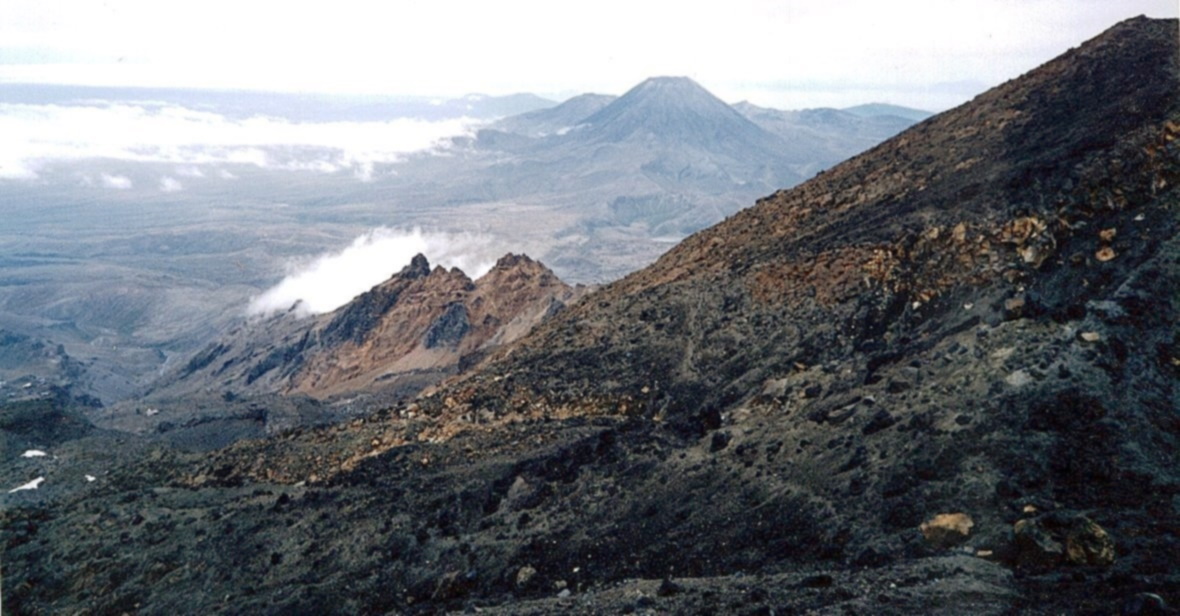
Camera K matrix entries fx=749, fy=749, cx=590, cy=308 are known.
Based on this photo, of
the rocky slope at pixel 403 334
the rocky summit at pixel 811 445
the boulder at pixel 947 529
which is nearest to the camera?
the boulder at pixel 947 529

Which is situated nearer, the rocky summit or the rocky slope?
the rocky summit

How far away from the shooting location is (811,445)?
1769cm

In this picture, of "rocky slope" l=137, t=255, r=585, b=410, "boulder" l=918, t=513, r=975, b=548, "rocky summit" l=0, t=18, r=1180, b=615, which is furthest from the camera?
"rocky slope" l=137, t=255, r=585, b=410

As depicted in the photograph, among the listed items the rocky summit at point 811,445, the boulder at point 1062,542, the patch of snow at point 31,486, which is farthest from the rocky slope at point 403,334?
the boulder at point 1062,542

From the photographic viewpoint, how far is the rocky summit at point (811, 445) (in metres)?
13.2

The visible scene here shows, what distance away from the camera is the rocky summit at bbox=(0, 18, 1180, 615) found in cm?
1325

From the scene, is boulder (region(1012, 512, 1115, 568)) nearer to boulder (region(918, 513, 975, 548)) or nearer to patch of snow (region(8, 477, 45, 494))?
boulder (region(918, 513, 975, 548))

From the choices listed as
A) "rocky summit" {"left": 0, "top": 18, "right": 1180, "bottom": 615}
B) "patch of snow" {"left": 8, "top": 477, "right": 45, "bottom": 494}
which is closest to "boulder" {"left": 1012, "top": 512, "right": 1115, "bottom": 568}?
"rocky summit" {"left": 0, "top": 18, "right": 1180, "bottom": 615}

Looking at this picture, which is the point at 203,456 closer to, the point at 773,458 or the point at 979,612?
the point at 773,458

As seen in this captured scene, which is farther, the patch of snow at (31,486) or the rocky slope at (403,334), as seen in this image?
the rocky slope at (403,334)

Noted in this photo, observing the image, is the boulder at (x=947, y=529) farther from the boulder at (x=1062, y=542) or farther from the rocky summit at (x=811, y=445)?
the boulder at (x=1062, y=542)

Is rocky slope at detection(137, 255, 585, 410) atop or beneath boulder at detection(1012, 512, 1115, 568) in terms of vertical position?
beneath

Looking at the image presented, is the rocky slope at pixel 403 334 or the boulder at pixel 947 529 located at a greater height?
the boulder at pixel 947 529

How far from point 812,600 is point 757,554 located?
2661mm
